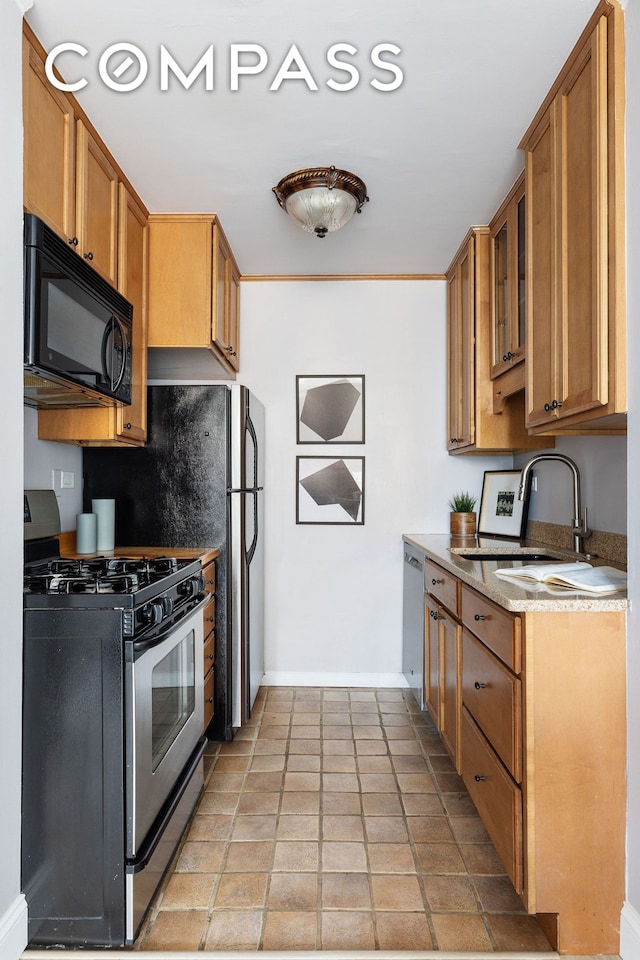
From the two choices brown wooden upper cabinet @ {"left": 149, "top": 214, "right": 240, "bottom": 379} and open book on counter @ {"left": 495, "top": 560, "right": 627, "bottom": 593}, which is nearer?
open book on counter @ {"left": 495, "top": 560, "right": 627, "bottom": 593}

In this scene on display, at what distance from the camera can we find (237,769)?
104 inches

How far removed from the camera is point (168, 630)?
1906mm

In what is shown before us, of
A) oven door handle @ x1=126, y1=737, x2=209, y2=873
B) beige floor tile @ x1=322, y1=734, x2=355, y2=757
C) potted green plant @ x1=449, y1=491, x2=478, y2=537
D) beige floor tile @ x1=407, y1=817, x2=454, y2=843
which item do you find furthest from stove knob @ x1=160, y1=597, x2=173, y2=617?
potted green plant @ x1=449, y1=491, x2=478, y2=537

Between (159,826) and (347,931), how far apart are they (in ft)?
1.94

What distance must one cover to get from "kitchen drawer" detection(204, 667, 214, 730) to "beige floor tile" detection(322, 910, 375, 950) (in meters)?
1.11

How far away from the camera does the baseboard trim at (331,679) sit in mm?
3768

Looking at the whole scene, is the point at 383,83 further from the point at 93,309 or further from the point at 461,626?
the point at 461,626

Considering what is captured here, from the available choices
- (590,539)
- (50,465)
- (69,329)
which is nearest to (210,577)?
(50,465)

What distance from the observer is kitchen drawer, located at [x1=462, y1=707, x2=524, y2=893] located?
1656mm

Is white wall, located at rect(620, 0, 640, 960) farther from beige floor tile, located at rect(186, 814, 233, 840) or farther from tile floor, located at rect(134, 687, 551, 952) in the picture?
beige floor tile, located at rect(186, 814, 233, 840)

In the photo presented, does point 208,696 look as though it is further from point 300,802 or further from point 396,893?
point 396,893

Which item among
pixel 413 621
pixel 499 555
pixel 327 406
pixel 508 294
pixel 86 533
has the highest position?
pixel 508 294

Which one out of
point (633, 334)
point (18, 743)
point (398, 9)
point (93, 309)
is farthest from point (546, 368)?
point (18, 743)

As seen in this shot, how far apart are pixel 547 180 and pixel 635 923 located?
2164 millimetres
